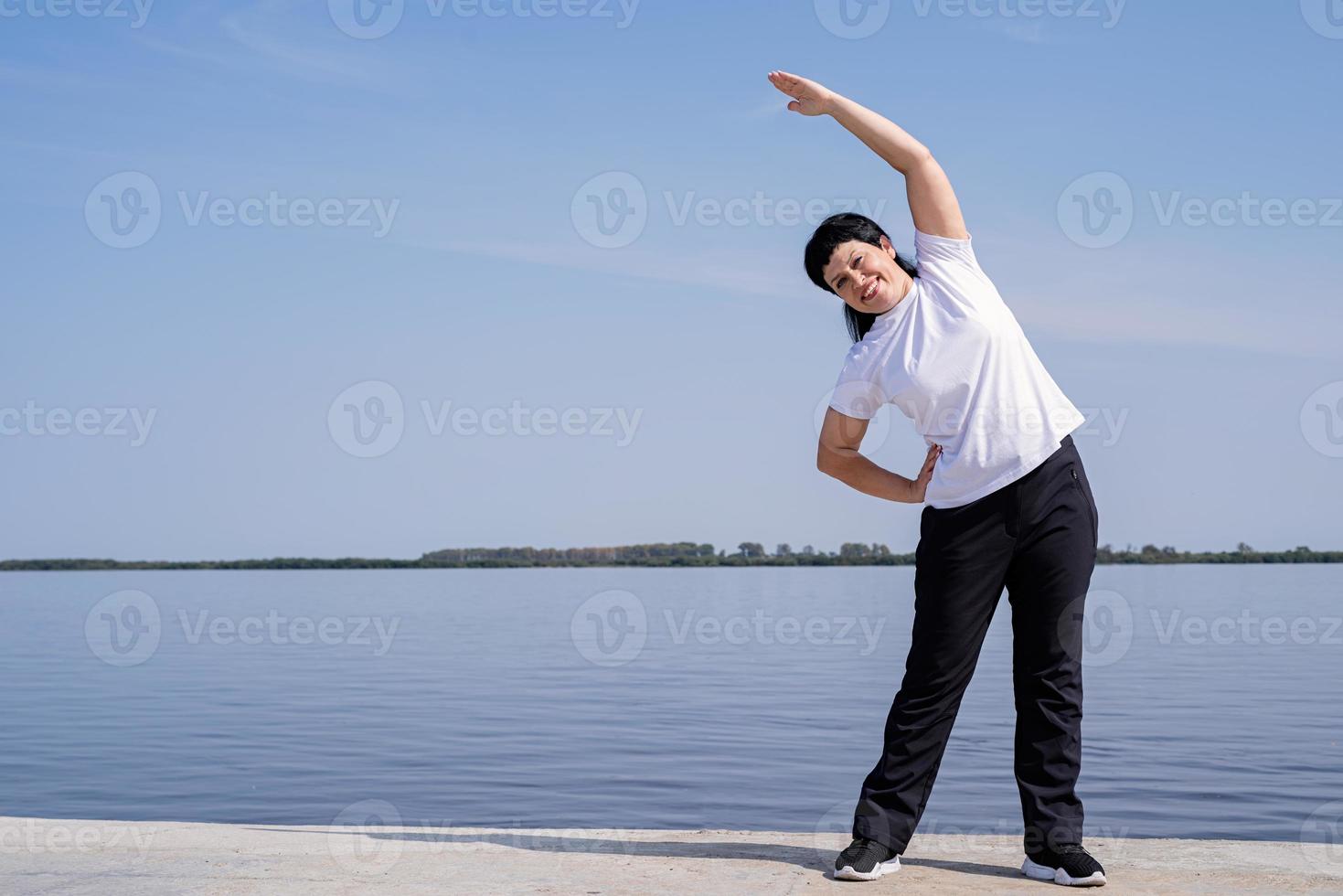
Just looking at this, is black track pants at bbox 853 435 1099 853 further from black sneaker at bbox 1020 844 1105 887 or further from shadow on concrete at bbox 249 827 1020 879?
shadow on concrete at bbox 249 827 1020 879

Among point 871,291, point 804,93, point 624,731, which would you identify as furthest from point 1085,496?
point 624,731

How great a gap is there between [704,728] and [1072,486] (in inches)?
324

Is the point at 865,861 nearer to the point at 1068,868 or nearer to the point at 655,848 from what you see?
the point at 1068,868

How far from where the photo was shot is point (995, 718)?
1198 centimetres

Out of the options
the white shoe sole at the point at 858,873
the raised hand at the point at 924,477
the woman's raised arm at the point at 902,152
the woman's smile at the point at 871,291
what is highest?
the woman's raised arm at the point at 902,152

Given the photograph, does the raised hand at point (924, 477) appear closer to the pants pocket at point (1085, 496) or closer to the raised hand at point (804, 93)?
the pants pocket at point (1085, 496)

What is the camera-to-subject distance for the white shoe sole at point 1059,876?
337cm

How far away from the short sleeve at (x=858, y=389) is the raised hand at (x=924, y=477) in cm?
21

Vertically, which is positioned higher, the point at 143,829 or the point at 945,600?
the point at 945,600

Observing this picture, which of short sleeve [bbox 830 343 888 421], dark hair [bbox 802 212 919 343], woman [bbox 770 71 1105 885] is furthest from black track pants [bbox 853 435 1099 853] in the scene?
dark hair [bbox 802 212 919 343]

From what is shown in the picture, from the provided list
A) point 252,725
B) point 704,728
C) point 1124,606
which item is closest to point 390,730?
point 252,725

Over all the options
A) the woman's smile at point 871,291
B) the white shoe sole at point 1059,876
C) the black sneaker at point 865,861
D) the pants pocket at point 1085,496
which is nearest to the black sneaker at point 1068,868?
the white shoe sole at point 1059,876

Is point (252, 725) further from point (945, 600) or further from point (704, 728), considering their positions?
point (945, 600)

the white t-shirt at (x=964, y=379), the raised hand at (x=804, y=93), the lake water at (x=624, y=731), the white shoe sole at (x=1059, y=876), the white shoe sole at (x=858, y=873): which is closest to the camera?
the white shoe sole at (x=1059, y=876)
